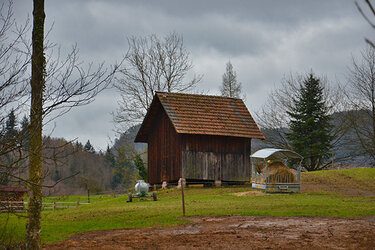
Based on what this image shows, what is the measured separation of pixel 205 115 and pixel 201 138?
184 centimetres

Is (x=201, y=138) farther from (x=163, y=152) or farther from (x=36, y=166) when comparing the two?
(x=36, y=166)

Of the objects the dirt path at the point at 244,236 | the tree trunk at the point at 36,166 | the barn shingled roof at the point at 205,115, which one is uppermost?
the barn shingled roof at the point at 205,115

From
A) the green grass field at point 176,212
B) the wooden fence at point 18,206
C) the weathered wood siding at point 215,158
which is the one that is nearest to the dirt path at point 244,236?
the green grass field at point 176,212

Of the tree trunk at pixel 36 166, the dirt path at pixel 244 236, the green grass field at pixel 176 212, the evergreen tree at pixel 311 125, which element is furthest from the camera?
the evergreen tree at pixel 311 125

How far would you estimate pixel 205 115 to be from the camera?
116 ft

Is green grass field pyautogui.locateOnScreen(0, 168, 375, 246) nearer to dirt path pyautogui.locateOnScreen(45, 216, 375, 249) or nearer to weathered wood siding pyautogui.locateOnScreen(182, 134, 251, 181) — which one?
dirt path pyautogui.locateOnScreen(45, 216, 375, 249)

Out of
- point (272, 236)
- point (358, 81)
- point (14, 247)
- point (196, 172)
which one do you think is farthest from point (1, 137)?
point (358, 81)

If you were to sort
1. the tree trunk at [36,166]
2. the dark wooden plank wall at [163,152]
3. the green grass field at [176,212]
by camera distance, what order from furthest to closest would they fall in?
the dark wooden plank wall at [163,152], the green grass field at [176,212], the tree trunk at [36,166]

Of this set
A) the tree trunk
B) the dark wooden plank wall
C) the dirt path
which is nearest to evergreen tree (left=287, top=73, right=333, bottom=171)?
the dark wooden plank wall

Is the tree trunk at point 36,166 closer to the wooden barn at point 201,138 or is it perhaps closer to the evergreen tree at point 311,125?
the wooden barn at point 201,138

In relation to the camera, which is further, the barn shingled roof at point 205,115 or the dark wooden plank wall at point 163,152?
the dark wooden plank wall at point 163,152

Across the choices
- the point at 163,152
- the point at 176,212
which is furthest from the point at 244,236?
the point at 163,152

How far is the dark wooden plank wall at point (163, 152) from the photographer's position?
113ft

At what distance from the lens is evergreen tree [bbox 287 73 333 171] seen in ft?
147
